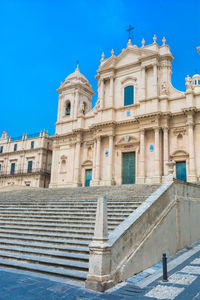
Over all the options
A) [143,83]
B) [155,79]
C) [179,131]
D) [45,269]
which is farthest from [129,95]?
[45,269]

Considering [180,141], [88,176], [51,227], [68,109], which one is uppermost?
[68,109]

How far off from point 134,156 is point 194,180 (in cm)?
618

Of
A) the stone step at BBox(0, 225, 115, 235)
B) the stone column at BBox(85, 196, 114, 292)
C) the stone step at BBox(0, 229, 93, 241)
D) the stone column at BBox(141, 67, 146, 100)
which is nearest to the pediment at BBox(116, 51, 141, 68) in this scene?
the stone column at BBox(141, 67, 146, 100)

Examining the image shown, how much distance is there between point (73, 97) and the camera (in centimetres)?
3155

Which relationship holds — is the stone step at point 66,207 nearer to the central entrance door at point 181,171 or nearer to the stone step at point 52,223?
the stone step at point 52,223

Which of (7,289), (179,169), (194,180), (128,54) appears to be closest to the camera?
(7,289)

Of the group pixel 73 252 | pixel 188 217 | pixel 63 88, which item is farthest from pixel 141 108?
pixel 73 252

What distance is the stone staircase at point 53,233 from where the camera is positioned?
7.41 m

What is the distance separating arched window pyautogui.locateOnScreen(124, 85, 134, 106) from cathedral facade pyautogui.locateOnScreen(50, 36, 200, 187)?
0.11m

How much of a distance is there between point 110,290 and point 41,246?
348 cm

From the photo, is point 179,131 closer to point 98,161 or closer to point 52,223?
point 98,161

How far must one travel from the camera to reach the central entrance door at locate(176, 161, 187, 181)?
22134mm

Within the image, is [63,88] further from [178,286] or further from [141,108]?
[178,286]

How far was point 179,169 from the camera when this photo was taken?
2247 centimetres
